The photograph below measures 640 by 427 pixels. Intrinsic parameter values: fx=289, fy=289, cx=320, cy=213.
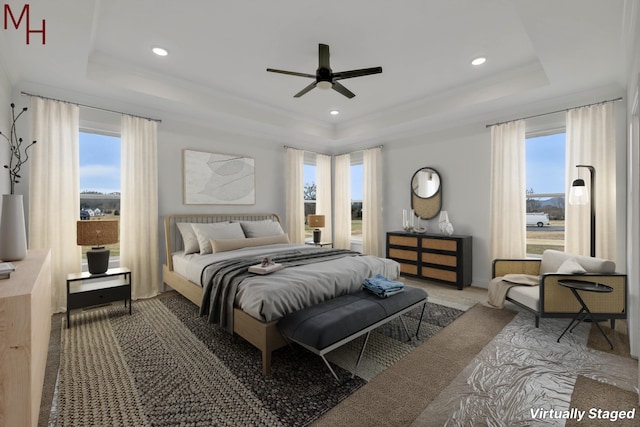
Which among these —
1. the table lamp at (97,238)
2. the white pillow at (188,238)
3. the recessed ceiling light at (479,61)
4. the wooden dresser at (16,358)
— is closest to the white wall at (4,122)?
the table lamp at (97,238)

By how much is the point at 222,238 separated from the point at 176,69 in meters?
2.21


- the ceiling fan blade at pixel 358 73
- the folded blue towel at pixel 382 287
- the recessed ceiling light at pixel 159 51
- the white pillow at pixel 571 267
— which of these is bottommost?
the folded blue towel at pixel 382 287

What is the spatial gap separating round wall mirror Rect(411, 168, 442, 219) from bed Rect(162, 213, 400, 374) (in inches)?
77.5

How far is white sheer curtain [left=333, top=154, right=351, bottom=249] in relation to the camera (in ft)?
20.5

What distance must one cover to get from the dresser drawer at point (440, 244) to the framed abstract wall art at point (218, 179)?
120 inches

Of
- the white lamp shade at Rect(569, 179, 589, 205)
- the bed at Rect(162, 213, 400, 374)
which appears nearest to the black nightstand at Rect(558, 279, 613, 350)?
the white lamp shade at Rect(569, 179, 589, 205)

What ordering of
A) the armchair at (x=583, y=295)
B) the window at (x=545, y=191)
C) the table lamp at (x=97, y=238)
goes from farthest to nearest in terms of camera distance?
the window at (x=545, y=191)
the table lamp at (x=97, y=238)
the armchair at (x=583, y=295)

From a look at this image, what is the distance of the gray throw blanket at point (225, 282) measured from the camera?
2.53 metres

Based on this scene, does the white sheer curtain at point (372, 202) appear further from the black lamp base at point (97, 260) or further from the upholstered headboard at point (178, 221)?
the black lamp base at point (97, 260)

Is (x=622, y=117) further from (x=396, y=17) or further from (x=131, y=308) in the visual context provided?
(x=131, y=308)

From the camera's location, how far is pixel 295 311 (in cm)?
223

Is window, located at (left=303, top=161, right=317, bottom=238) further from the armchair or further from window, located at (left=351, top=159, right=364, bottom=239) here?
the armchair

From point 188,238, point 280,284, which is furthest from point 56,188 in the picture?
point 280,284

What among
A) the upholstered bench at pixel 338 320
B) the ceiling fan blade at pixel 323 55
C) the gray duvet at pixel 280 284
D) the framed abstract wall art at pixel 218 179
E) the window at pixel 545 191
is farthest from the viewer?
the framed abstract wall art at pixel 218 179
